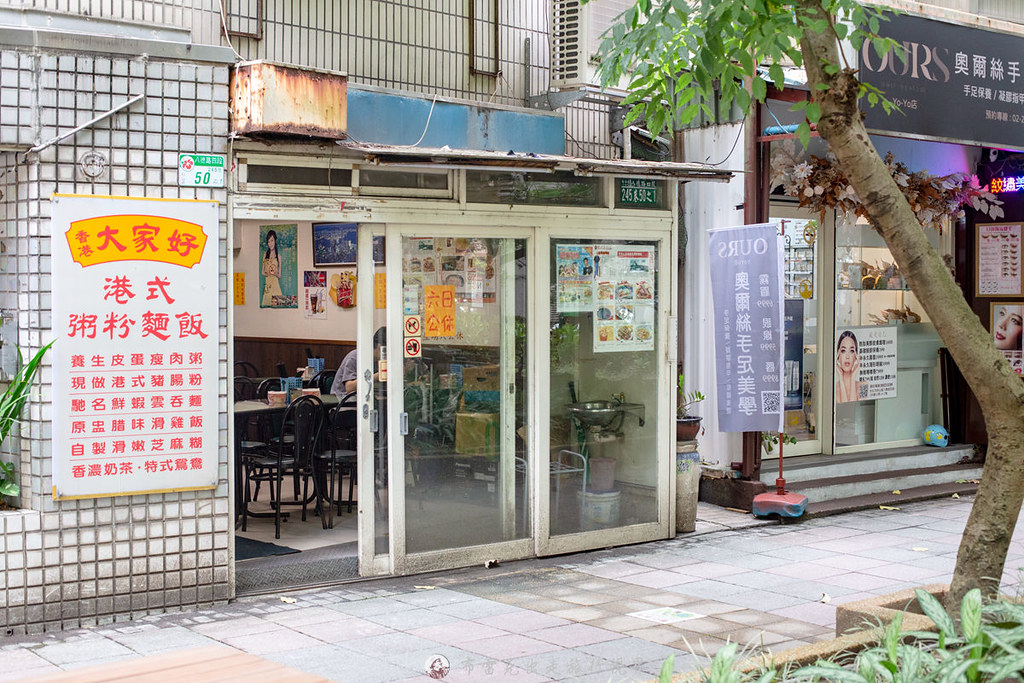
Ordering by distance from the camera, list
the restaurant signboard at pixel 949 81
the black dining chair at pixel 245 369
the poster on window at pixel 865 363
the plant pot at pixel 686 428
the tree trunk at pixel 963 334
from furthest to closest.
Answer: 1. the black dining chair at pixel 245 369
2. the poster on window at pixel 865 363
3. the restaurant signboard at pixel 949 81
4. the plant pot at pixel 686 428
5. the tree trunk at pixel 963 334

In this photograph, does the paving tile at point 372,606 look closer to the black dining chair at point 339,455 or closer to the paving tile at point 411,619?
the paving tile at point 411,619

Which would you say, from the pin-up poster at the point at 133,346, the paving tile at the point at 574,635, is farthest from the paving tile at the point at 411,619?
the pin-up poster at the point at 133,346

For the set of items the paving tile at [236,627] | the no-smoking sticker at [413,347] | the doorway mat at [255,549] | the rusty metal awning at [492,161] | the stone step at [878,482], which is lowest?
the paving tile at [236,627]

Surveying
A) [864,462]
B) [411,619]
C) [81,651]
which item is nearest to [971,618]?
[411,619]

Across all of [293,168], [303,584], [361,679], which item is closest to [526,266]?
[293,168]

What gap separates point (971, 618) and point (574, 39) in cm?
645

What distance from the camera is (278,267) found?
14.5m

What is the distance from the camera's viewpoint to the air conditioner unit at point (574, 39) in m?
9.39

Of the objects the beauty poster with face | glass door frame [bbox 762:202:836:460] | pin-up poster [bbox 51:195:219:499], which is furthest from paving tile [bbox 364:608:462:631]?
the beauty poster with face

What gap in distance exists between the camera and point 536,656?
254 inches

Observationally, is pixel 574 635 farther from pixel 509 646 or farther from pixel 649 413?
pixel 649 413

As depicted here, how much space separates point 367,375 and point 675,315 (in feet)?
9.63

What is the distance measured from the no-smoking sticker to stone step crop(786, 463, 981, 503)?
449 centimetres

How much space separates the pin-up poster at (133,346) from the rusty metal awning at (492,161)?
1.14 meters
